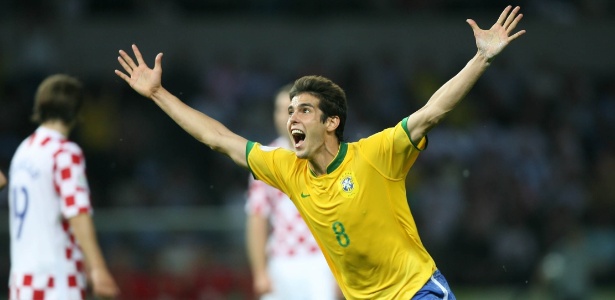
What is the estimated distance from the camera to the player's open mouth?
20.9 ft

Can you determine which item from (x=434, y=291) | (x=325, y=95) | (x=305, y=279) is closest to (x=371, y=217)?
(x=434, y=291)

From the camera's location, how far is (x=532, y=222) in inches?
628

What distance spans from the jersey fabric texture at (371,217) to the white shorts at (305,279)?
2.59 m

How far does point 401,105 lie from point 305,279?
789 cm

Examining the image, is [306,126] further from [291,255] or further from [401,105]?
[401,105]

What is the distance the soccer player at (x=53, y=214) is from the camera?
743cm

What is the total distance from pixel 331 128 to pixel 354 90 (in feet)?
33.3

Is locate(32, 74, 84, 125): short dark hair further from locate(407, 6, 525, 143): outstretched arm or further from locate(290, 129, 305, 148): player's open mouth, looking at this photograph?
locate(407, 6, 525, 143): outstretched arm

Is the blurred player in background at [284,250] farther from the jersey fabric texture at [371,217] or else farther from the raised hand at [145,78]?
the jersey fabric texture at [371,217]

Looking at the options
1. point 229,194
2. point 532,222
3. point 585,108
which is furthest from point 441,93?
point 585,108

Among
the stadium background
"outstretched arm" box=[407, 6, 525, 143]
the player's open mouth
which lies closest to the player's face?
the player's open mouth

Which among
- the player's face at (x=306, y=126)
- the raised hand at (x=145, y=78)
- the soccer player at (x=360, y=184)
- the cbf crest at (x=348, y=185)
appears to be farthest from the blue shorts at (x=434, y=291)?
the raised hand at (x=145, y=78)

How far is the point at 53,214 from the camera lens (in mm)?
7500

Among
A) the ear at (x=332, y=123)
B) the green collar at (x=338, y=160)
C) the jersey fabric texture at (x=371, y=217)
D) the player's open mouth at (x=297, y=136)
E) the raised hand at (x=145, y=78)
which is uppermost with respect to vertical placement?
the raised hand at (x=145, y=78)
